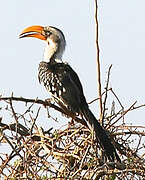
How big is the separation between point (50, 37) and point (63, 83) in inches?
51.9

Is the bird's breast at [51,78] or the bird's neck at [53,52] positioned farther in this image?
the bird's neck at [53,52]

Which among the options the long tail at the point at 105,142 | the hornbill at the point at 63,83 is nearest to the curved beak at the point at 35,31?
the hornbill at the point at 63,83

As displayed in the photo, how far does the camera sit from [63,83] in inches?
243

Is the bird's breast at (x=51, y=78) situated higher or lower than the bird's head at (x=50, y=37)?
lower

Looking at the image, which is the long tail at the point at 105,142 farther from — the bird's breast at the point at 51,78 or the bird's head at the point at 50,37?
the bird's head at the point at 50,37

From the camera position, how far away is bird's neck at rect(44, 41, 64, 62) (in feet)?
22.9

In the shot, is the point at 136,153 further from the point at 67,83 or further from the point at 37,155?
the point at 67,83

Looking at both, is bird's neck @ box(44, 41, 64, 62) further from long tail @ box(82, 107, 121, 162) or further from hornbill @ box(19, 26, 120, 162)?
long tail @ box(82, 107, 121, 162)

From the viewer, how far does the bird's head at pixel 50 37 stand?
7070 mm

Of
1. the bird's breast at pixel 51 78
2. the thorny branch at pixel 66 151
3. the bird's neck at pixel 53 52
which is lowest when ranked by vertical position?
the thorny branch at pixel 66 151

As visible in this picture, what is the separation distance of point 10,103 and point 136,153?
3.27 feet

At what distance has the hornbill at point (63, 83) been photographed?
493 cm

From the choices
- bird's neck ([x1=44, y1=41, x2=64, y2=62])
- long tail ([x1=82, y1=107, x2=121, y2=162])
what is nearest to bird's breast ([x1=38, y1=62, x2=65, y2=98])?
bird's neck ([x1=44, y1=41, x2=64, y2=62])

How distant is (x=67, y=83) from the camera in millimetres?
6160
